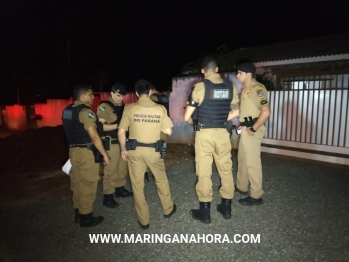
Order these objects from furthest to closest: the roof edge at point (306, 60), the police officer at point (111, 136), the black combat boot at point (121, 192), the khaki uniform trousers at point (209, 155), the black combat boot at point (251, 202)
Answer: the roof edge at point (306, 60)
the black combat boot at point (121, 192)
the police officer at point (111, 136)
the black combat boot at point (251, 202)
the khaki uniform trousers at point (209, 155)

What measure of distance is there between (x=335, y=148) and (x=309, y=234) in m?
3.42

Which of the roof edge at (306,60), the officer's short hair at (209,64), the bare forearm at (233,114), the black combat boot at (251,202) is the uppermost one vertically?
the roof edge at (306,60)

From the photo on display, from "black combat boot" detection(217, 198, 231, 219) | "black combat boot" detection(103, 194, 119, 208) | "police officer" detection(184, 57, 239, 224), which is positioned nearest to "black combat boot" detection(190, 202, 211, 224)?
"police officer" detection(184, 57, 239, 224)

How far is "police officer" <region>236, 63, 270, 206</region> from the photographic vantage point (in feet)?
13.0

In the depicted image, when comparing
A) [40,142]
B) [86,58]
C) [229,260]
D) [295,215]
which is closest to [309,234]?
[295,215]

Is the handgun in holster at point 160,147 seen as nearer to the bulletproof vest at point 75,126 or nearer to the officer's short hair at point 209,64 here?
the bulletproof vest at point 75,126

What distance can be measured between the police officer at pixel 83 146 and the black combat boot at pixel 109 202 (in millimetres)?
463

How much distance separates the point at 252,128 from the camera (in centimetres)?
391

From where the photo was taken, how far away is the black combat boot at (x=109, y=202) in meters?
4.33

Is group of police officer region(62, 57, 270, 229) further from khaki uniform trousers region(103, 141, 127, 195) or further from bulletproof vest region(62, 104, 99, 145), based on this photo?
khaki uniform trousers region(103, 141, 127, 195)

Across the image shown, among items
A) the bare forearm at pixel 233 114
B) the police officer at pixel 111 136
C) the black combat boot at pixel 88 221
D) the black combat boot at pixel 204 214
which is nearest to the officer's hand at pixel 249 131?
the bare forearm at pixel 233 114

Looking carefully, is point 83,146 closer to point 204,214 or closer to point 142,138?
point 142,138

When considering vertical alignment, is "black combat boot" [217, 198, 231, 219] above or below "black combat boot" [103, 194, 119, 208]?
above

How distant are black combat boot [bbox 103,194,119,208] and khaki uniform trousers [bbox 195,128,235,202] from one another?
1.41 meters
